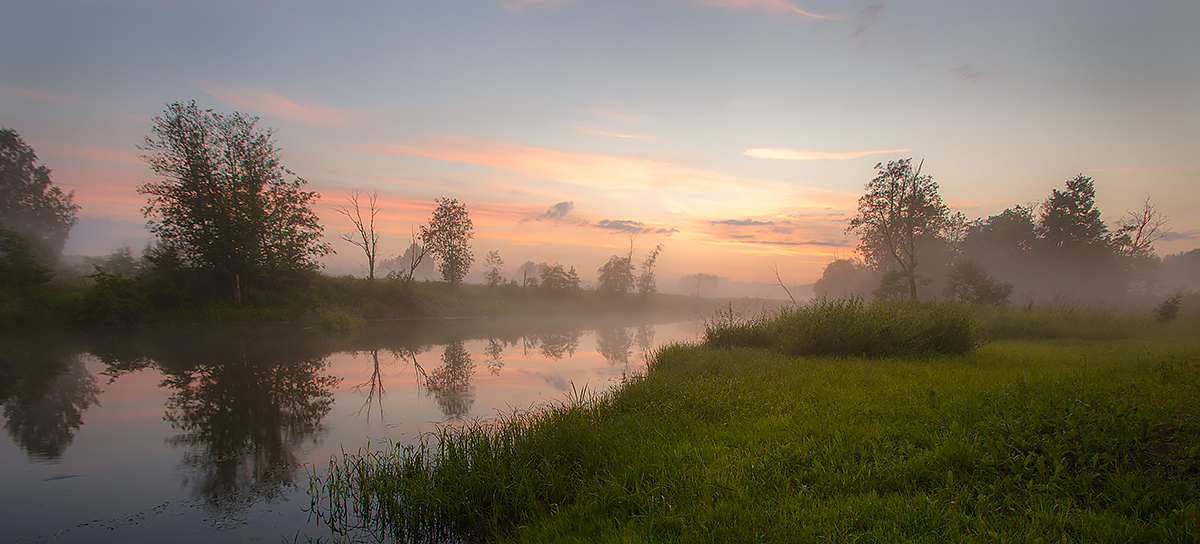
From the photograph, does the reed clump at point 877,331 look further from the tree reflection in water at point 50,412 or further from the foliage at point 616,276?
the foliage at point 616,276

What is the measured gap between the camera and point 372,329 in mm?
28859

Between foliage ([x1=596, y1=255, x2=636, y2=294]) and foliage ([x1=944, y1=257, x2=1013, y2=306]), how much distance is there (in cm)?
3668

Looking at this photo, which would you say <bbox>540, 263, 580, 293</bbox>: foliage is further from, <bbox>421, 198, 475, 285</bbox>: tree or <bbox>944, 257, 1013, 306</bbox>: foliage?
<bbox>944, 257, 1013, 306</bbox>: foliage

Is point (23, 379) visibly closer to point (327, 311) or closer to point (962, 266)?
point (327, 311)

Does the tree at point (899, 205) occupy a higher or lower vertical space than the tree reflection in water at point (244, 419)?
higher

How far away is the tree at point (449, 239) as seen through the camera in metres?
43.7

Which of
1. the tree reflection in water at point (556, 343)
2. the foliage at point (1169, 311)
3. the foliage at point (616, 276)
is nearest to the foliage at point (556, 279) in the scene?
the foliage at point (616, 276)

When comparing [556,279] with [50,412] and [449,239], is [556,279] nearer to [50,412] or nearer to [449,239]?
[449,239]

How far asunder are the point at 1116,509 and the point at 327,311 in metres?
33.2

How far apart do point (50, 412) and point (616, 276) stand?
5437cm

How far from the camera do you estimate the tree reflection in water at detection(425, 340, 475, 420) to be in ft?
34.8

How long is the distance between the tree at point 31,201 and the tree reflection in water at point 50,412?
107 feet

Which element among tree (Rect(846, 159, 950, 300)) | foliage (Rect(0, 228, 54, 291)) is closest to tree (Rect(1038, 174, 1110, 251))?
tree (Rect(846, 159, 950, 300))

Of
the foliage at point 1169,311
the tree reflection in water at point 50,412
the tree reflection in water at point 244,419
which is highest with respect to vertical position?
the foliage at point 1169,311
